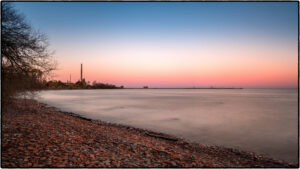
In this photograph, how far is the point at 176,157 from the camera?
588 centimetres

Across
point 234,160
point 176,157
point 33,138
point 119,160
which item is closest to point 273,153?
point 234,160

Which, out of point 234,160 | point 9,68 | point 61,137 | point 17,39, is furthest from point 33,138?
point 234,160

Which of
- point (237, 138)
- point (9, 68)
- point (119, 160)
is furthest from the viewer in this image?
point (237, 138)

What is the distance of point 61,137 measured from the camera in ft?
21.5

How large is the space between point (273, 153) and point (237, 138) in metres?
2.37

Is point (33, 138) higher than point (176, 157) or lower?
higher

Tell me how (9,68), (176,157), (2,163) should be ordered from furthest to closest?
(9,68), (176,157), (2,163)

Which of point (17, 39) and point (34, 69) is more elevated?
point (17, 39)

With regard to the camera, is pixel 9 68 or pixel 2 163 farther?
pixel 9 68

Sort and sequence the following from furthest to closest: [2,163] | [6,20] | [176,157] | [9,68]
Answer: [9,68] < [6,20] < [176,157] < [2,163]

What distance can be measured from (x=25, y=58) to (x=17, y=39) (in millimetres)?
918

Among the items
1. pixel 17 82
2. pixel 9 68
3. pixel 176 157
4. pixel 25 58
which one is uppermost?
pixel 25 58

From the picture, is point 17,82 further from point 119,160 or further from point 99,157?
point 119,160

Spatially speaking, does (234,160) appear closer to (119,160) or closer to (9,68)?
(119,160)
